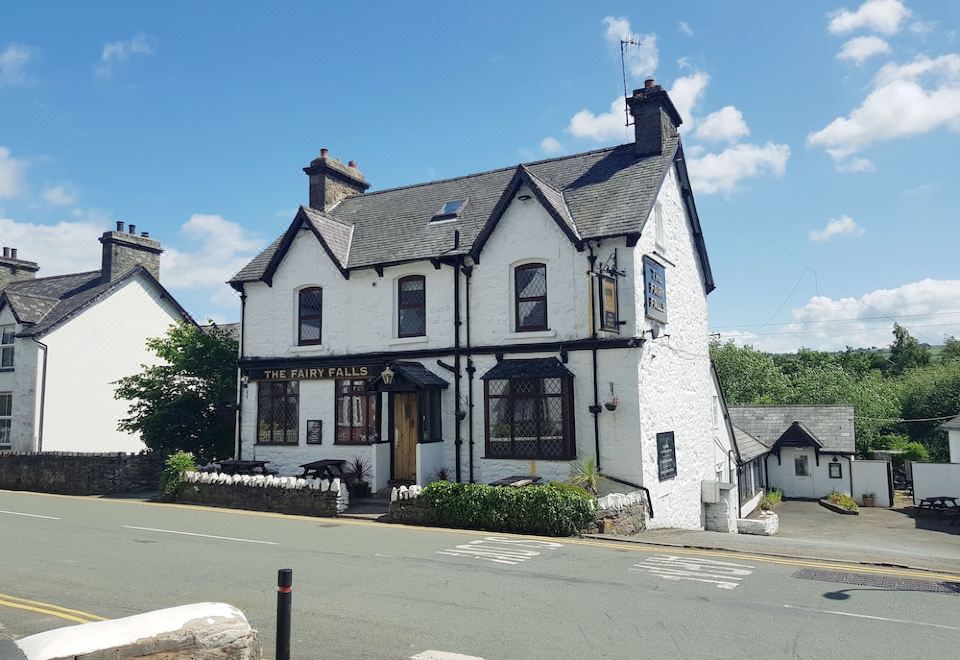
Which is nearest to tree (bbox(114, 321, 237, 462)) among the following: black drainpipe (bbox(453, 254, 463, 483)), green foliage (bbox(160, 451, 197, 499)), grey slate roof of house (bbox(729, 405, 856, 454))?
green foliage (bbox(160, 451, 197, 499))

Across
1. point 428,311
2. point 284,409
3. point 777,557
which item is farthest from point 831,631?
point 284,409

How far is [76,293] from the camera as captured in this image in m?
31.3

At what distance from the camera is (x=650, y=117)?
68.5 ft

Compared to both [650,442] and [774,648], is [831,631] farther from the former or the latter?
[650,442]

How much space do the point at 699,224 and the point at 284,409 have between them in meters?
15.2

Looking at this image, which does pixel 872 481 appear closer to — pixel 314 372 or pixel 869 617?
pixel 314 372

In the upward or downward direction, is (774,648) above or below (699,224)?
below

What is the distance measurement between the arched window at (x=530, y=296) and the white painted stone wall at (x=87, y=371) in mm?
16838

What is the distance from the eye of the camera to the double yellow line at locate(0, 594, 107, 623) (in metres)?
7.96

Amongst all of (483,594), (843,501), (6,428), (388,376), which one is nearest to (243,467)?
(388,376)

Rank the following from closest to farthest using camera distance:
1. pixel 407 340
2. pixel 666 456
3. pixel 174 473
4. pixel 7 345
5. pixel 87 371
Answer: pixel 666 456 < pixel 174 473 < pixel 407 340 < pixel 7 345 < pixel 87 371

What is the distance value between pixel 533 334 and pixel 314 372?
7.29 m

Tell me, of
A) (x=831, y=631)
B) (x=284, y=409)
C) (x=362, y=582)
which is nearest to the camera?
(x=831, y=631)

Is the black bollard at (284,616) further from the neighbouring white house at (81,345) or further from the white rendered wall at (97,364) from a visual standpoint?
the white rendered wall at (97,364)
